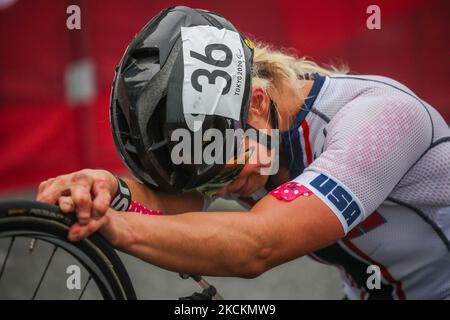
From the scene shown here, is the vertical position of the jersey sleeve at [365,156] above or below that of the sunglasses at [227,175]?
above

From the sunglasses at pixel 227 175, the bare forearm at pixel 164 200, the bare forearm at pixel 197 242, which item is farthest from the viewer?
the bare forearm at pixel 164 200

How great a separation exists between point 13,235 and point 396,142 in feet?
3.77

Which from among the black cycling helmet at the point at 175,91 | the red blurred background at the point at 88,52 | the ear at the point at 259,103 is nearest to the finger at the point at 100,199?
the black cycling helmet at the point at 175,91

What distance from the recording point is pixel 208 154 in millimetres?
2297

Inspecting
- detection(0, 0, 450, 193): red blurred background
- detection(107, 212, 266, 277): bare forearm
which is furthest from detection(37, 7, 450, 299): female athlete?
detection(0, 0, 450, 193): red blurred background

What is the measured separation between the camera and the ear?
8.19ft

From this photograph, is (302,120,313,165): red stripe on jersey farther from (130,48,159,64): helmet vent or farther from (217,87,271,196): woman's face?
(130,48,159,64): helmet vent

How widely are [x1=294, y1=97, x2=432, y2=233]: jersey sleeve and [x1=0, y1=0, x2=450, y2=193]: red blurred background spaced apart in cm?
415

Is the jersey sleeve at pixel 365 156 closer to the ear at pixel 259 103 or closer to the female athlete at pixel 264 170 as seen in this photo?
the female athlete at pixel 264 170

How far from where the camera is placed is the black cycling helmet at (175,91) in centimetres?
220

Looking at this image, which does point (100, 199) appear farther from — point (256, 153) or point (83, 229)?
point (256, 153)

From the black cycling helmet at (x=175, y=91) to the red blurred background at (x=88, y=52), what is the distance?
13.1 feet
